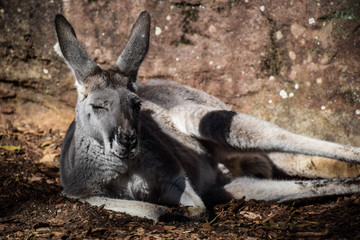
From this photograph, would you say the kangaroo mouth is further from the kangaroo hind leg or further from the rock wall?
the rock wall

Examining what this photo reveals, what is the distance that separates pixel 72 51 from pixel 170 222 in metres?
1.34

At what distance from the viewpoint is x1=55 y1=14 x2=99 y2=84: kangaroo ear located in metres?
2.81

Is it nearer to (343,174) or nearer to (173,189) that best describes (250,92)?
(343,174)

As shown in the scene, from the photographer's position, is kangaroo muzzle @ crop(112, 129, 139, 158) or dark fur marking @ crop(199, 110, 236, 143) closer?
kangaroo muzzle @ crop(112, 129, 139, 158)

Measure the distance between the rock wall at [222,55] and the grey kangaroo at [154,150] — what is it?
0.61m

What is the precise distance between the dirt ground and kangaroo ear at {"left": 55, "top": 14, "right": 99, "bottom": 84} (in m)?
0.93

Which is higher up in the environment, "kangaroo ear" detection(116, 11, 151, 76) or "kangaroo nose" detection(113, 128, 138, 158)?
"kangaroo ear" detection(116, 11, 151, 76)

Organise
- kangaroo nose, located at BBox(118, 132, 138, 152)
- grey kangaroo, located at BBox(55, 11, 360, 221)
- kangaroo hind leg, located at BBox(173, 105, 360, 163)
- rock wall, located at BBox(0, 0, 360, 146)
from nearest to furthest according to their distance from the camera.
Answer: kangaroo nose, located at BBox(118, 132, 138, 152) → grey kangaroo, located at BBox(55, 11, 360, 221) → kangaroo hind leg, located at BBox(173, 105, 360, 163) → rock wall, located at BBox(0, 0, 360, 146)

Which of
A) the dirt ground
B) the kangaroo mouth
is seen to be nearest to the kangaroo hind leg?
the dirt ground

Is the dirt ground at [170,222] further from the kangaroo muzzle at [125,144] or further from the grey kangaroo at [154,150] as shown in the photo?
the kangaroo muzzle at [125,144]

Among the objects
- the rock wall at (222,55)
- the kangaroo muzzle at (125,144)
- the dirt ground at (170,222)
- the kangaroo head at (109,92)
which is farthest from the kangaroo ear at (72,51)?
the rock wall at (222,55)

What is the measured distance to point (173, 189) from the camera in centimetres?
313

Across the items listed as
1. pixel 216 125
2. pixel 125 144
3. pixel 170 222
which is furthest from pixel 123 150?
pixel 216 125

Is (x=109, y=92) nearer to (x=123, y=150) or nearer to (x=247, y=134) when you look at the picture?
(x=123, y=150)
